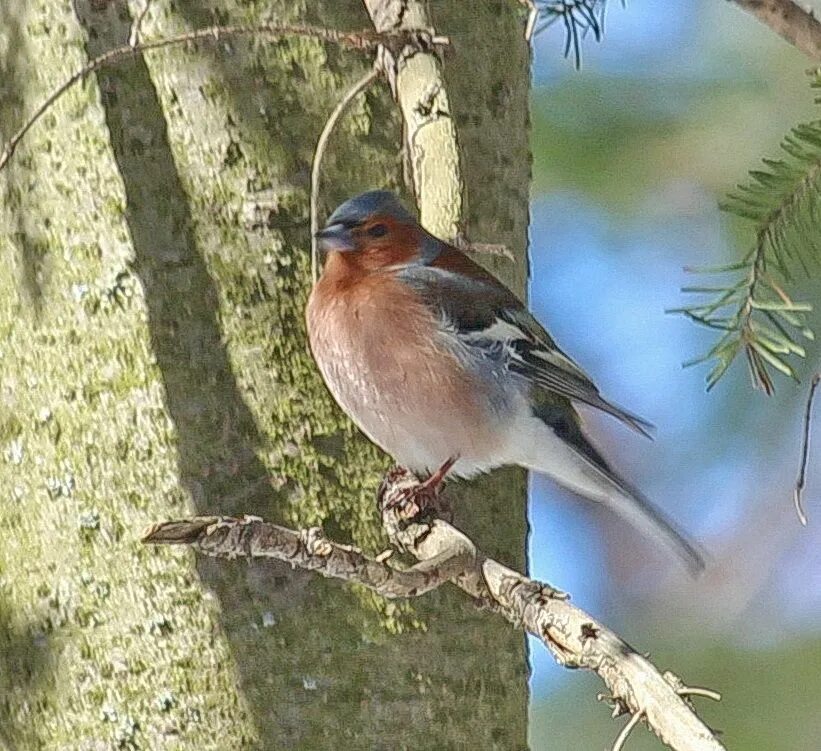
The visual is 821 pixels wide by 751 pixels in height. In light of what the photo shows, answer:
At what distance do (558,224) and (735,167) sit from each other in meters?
0.46

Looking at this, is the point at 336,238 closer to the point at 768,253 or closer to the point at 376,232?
the point at 376,232

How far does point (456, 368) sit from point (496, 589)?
0.67 metres

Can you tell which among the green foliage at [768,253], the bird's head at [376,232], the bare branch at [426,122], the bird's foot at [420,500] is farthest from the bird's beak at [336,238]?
the green foliage at [768,253]

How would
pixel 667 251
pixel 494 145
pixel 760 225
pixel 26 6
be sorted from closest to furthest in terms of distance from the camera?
pixel 760 225, pixel 26 6, pixel 494 145, pixel 667 251

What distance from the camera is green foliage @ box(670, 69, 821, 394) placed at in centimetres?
154

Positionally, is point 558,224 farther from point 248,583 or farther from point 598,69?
point 248,583

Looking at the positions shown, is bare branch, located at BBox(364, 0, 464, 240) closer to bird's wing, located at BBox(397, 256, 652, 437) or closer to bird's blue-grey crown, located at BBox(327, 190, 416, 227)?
bird's blue-grey crown, located at BBox(327, 190, 416, 227)

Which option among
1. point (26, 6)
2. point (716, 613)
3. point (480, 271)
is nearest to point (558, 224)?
point (716, 613)

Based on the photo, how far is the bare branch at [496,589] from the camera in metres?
A: 1.21

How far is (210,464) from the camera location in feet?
5.57

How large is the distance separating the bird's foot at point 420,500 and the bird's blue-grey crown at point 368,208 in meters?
0.33

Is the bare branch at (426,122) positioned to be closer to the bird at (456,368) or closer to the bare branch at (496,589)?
the bird at (456,368)

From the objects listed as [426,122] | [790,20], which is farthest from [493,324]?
[790,20]

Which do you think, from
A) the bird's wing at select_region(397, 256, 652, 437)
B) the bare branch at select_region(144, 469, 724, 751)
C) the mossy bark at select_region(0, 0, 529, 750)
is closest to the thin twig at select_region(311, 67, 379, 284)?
the mossy bark at select_region(0, 0, 529, 750)
